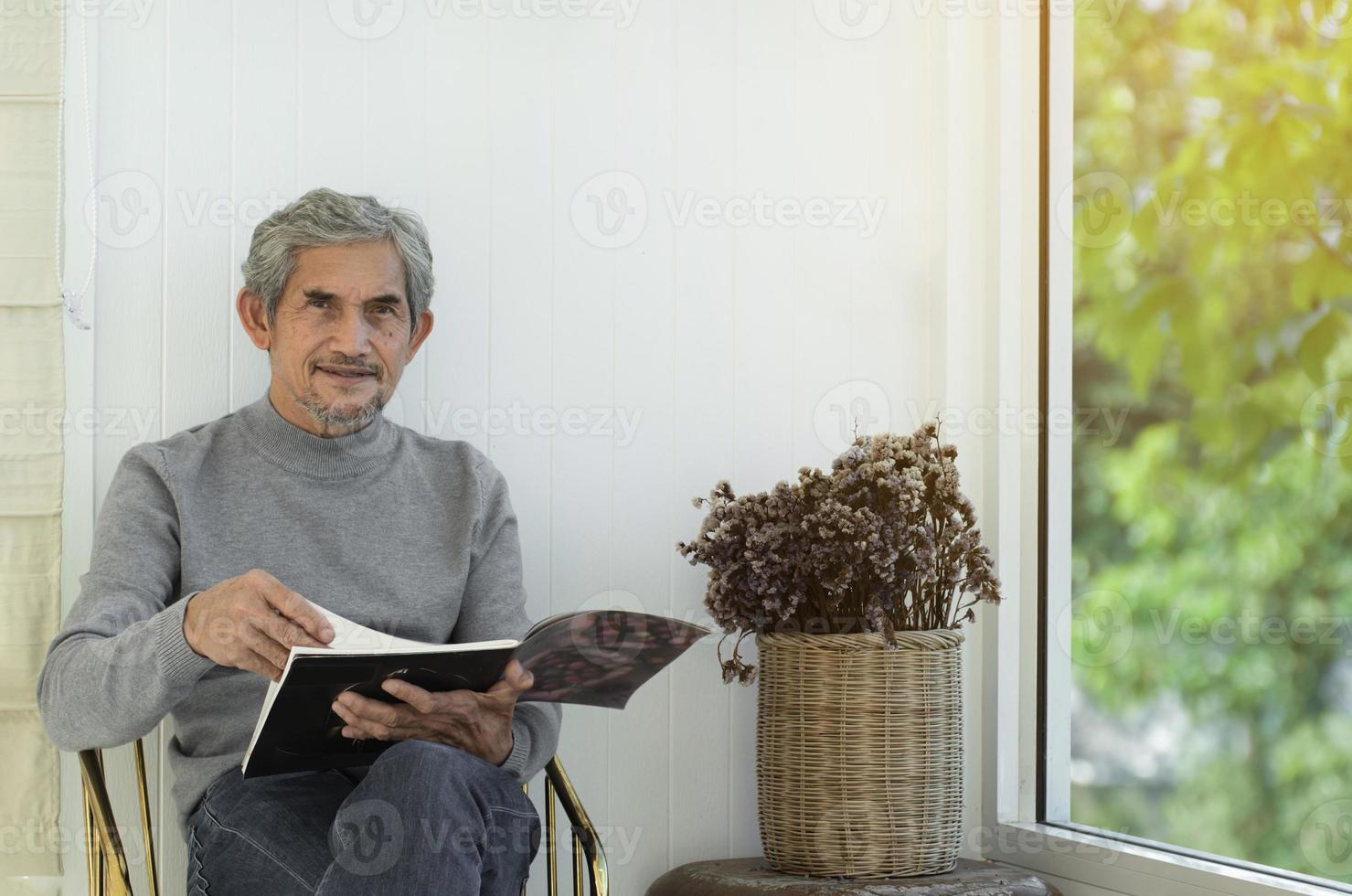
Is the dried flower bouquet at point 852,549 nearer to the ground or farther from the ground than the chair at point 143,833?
farther from the ground

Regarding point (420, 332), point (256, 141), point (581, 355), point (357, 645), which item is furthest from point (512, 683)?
point (256, 141)

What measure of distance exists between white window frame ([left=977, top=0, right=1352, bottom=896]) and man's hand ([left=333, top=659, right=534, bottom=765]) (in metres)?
0.98

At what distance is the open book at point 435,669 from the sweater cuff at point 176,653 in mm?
101

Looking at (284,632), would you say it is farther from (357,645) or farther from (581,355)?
(581,355)

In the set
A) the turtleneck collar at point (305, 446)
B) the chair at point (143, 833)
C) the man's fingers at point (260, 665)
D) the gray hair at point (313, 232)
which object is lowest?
the chair at point (143, 833)

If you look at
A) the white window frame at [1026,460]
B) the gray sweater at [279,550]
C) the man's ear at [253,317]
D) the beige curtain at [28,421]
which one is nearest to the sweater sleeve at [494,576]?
the gray sweater at [279,550]

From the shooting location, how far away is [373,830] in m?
1.39

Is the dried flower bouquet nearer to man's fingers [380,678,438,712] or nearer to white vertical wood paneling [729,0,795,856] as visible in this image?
white vertical wood paneling [729,0,795,856]

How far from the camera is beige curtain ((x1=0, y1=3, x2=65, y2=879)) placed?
180cm

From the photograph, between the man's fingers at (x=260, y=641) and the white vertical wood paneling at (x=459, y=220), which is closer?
the man's fingers at (x=260, y=641)

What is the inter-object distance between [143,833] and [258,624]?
623 mm

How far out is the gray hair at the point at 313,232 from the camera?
1.84 m

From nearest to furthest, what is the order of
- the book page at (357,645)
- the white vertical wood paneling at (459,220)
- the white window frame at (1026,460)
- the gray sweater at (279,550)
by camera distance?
1. the book page at (357,645)
2. the gray sweater at (279,550)
3. the white vertical wood paneling at (459,220)
4. the white window frame at (1026,460)

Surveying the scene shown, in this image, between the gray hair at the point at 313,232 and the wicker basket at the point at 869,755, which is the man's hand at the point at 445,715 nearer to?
the wicker basket at the point at 869,755
